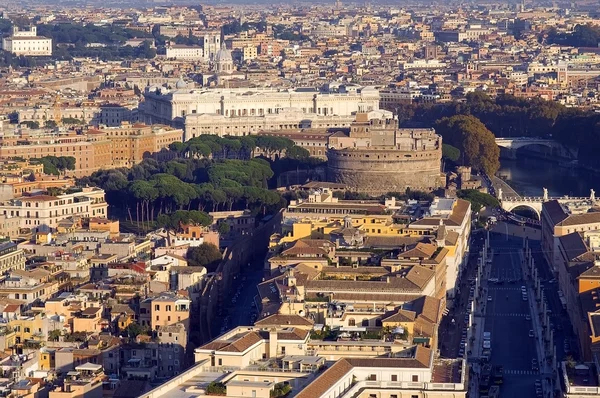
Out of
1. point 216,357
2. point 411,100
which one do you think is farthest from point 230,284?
point 411,100

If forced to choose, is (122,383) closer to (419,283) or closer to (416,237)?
(419,283)

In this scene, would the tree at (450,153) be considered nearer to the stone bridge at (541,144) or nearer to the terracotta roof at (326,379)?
the stone bridge at (541,144)

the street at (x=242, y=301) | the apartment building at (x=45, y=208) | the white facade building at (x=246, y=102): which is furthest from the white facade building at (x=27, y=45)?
the street at (x=242, y=301)

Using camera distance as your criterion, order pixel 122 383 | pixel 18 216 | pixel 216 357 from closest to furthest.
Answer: pixel 216 357, pixel 122 383, pixel 18 216

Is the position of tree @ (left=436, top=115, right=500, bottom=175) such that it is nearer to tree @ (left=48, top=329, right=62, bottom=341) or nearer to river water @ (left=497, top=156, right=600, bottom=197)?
river water @ (left=497, top=156, right=600, bottom=197)

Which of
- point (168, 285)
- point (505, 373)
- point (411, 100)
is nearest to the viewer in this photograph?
point (505, 373)

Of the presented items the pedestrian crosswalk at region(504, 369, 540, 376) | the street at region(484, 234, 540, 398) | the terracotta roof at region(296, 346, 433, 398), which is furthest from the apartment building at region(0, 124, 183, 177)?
the terracotta roof at region(296, 346, 433, 398)

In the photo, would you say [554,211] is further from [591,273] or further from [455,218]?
[591,273]
